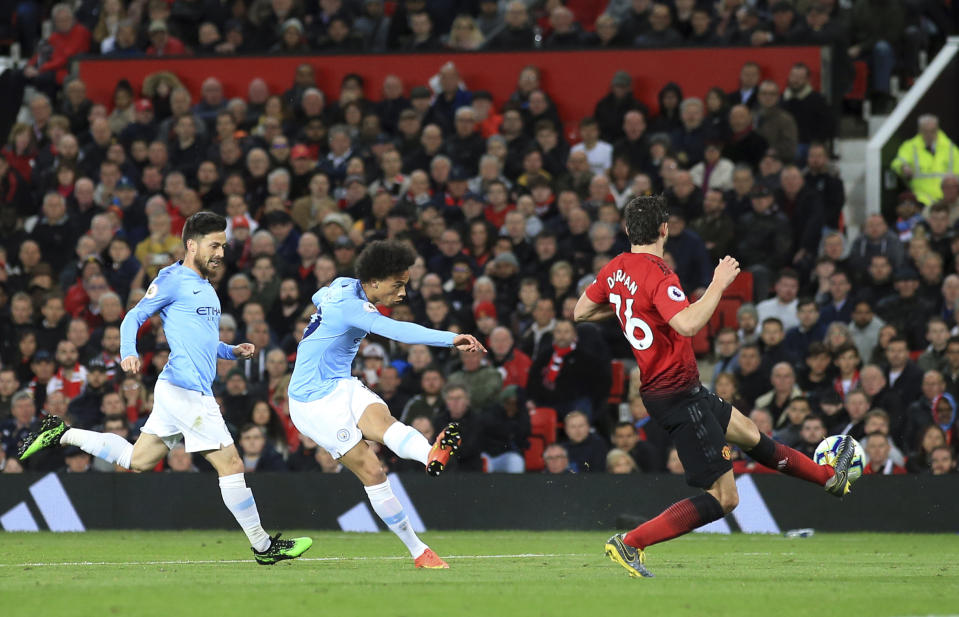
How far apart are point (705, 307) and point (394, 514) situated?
275cm

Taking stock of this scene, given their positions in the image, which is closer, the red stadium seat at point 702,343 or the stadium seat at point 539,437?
the stadium seat at point 539,437

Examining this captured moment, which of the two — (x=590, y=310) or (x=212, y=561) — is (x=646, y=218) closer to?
(x=590, y=310)

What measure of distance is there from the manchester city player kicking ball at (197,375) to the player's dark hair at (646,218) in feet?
9.85

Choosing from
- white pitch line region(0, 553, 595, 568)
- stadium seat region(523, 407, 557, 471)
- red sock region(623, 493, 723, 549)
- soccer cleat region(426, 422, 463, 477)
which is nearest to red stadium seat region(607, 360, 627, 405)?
stadium seat region(523, 407, 557, 471)

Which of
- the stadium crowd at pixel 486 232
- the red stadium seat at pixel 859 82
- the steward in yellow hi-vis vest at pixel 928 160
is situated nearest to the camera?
the stadium crowd at pixel 486 232

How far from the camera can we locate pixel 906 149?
1864 centimetres

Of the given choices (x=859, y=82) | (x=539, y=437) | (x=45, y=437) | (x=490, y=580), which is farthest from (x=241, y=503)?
(x=859, y=82)

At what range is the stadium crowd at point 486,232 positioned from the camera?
1576 cm

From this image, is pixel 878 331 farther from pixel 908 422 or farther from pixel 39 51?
pixel 39 51

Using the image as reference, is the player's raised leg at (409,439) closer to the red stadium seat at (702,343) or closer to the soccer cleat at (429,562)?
the soccer cleat at (429,562)

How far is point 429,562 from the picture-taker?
1031 cm

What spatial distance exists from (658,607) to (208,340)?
13.9 feet

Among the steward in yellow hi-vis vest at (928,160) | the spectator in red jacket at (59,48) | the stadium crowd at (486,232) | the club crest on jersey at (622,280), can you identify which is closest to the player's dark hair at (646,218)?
the club crest on jersey at (622,280)

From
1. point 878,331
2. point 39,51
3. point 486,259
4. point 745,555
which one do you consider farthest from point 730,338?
point 39,51
